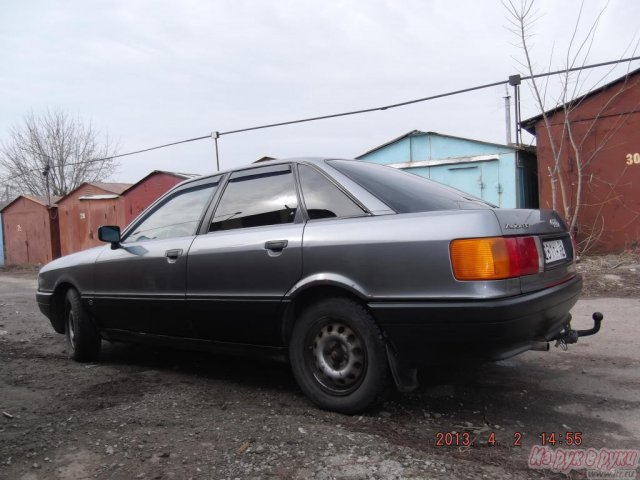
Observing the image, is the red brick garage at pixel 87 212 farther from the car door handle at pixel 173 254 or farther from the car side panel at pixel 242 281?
the car side panel at pixel 242 281

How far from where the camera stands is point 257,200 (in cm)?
338

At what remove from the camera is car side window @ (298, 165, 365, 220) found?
2932 millimetres

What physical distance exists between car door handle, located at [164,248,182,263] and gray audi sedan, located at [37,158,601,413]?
11 mm

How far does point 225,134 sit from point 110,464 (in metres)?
13.6

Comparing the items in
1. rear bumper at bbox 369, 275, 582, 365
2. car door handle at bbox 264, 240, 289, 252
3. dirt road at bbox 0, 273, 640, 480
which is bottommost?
dirt road at bbox 0, 273, 640, 480

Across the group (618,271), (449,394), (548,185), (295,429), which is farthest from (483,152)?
(295,429)

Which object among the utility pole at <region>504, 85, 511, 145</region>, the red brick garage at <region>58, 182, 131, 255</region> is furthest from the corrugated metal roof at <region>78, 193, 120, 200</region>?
the utility pole at <region>504, 85, 511, 145</region>

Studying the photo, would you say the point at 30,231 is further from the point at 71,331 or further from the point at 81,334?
the point at 81,334

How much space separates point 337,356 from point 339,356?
1 centimetres

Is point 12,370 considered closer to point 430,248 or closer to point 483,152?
point 430,248

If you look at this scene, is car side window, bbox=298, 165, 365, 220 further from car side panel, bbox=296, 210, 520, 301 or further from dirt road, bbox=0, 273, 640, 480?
dirt road, bbox=0, 273, 640, 480

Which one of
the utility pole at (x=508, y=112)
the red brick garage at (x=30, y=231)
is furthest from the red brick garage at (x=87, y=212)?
the utility pole at (x=508, y=112)

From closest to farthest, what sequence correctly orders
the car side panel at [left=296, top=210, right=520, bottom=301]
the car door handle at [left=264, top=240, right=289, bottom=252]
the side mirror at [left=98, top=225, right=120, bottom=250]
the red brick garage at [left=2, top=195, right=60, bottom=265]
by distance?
the car side panel at [left=296, top=210, right=520, bottom=301] → the car door handle at [left=264, top=240, right=289, bottom=252] → the side mirror at [left=98, top=225, right=120, bottom=250] → the red brick garage at [left=2, top=195, right=60, bottom=265]

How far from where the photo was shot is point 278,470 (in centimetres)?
227
